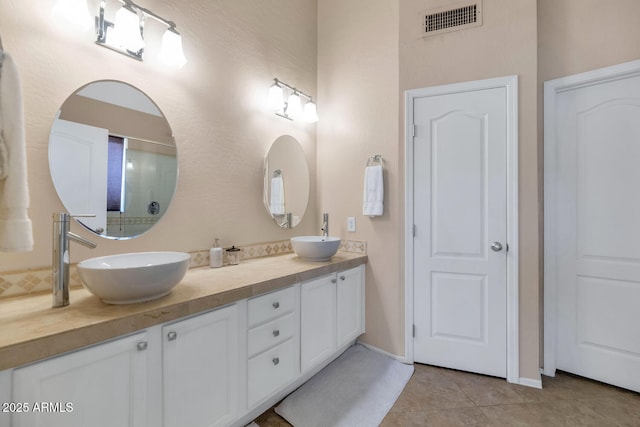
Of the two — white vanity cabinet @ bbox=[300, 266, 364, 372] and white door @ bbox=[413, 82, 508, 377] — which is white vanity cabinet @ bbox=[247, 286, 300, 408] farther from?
white door @ bbox=[413, 82, 508, 377]

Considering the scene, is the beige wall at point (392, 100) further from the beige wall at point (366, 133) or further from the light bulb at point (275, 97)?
the light bulb at point (275, 97)

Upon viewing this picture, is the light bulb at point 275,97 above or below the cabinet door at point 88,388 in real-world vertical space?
above

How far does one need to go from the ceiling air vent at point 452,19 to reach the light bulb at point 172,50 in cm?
178

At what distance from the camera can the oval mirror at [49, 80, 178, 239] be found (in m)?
1.38

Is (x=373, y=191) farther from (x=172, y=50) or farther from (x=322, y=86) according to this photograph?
(x=172, y=50)

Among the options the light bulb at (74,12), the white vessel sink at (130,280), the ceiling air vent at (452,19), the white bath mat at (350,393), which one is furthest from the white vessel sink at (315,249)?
the ceiling air vent at (452,19)

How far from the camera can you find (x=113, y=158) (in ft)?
5.07

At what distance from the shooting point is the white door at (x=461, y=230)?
7.04 feet

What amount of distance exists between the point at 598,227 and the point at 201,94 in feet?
9.28

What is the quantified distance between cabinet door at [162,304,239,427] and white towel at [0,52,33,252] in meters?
0.58

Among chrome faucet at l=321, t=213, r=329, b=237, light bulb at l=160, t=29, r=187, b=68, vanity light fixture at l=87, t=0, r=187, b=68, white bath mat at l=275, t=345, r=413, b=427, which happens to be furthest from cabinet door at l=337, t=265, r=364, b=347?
vanity light fixture at l=87, t=0, r=187, b=68

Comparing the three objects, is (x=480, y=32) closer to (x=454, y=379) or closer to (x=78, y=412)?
(x=454, y=379)

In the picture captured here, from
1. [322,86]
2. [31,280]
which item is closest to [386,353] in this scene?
[31,280]

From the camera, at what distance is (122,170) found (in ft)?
5.21
